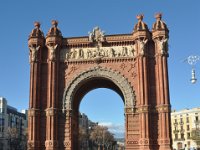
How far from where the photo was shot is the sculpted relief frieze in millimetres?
32469

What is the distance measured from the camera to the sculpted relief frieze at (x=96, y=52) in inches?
1278

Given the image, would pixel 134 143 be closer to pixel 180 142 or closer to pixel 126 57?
pixel 126 57

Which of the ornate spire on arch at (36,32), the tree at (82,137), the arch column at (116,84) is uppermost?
the ornate spire on arch at (36,32)

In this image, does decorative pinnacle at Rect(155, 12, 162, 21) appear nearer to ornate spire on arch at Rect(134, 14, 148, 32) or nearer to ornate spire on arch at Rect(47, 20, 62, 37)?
ornate spire on arch at Rect(134, 14, 148, 32)

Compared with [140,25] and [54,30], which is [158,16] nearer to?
[140,25]

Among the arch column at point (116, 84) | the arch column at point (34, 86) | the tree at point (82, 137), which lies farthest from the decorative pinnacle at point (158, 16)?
the tree at point (82, 137)

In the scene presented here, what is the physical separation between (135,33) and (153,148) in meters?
9.48

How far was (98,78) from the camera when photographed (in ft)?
107

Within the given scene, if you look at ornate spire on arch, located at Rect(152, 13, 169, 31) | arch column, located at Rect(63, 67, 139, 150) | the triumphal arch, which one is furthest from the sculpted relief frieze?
ornate spire on arch, located at Rect(152, 13, 169, 31)

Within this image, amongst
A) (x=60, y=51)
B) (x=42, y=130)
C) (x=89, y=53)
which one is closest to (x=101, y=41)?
(x=89, y=53)

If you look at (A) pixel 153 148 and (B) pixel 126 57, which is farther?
(B) pixel 126 57

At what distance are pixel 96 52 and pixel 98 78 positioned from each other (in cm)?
222

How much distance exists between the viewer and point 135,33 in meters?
32.2

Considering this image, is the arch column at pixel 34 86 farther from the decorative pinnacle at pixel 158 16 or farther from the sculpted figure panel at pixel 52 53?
the decorative pinnacle at pixel 158 16
